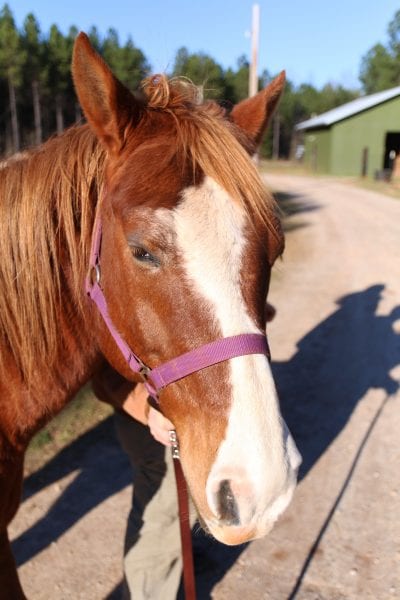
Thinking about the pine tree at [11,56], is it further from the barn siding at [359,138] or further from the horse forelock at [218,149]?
the horse forelock at [218,149]

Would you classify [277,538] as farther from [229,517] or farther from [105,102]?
[105,102]

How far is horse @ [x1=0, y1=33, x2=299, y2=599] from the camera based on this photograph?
1.24 meters

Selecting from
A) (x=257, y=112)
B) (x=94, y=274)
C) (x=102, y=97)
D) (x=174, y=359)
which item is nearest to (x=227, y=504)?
(x=174, y=359)

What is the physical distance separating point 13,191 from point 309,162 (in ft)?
137

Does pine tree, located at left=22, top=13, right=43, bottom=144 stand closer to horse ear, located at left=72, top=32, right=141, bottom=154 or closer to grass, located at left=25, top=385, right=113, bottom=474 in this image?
grass, located at left=25, top=385, right=113, bottom=474

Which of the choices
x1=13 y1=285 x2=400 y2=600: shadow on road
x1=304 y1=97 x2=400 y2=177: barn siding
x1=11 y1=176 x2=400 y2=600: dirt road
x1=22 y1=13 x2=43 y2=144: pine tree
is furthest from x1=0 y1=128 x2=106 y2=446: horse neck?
x1=304 y1=97 x2=400 y2=177: barn siding

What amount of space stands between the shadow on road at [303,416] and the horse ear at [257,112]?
2393 mm

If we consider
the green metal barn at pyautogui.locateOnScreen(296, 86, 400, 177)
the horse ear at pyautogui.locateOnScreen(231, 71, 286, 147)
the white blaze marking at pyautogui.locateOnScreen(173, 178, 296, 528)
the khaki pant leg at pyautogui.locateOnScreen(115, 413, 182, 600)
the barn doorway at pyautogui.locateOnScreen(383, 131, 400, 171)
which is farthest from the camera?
the barn doorway at pyautogui.locateOnScreen(383, 131, 400, 171)

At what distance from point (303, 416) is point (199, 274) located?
3319mm

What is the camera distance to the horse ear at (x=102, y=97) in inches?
53.5

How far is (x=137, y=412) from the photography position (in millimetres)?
2119

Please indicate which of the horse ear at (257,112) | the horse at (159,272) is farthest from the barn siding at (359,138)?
the horse at (159,272)

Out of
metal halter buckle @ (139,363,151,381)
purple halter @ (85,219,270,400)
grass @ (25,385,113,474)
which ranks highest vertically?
purple halter @ (85,219,270,400)

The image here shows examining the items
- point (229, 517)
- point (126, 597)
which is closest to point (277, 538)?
point (126, 597)
